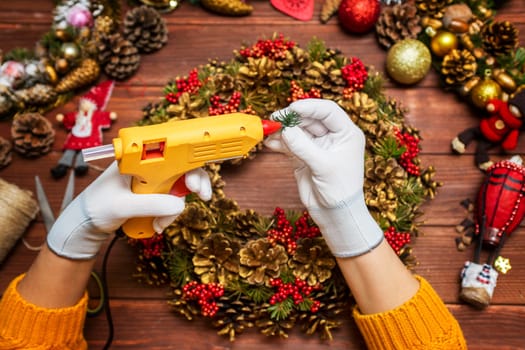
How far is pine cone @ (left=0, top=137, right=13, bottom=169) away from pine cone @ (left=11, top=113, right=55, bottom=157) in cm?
2

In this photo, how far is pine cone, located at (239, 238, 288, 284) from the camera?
3.20ft

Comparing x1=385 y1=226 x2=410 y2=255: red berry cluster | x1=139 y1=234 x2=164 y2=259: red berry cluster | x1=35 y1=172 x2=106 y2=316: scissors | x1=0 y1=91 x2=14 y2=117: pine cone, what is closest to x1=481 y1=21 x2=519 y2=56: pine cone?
x1=385 y1=226 x2=410 y2=255: red berry cluster

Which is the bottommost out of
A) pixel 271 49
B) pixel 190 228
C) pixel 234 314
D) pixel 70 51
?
pixel 234 314

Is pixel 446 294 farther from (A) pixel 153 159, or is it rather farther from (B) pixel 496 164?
(A) pixel 153 159

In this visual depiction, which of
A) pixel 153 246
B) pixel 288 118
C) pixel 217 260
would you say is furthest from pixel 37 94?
pixel 288 118

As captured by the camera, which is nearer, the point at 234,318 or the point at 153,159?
the point at 153,159

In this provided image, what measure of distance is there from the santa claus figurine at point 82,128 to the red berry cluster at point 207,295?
0.37m

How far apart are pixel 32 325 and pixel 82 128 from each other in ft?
1.47

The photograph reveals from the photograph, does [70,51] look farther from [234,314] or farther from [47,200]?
[234,314]

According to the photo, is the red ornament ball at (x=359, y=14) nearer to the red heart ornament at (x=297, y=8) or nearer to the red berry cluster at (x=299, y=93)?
the red heart ornament at (x=297, y=8)

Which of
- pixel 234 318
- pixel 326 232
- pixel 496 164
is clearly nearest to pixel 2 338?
pixel 234 318

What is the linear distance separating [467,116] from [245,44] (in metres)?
0.49

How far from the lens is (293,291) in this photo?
973mm

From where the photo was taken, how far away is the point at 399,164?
1.07 metres
